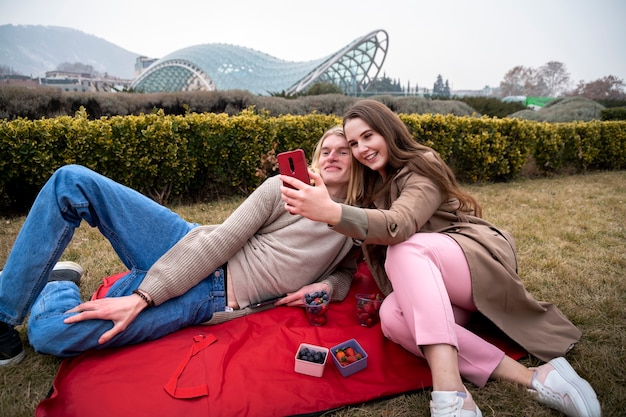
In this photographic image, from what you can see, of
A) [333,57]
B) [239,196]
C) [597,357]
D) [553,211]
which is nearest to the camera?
[597,357]

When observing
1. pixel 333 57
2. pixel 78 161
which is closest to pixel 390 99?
pixel 78 161

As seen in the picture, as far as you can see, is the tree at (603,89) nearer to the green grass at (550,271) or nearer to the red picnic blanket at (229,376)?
the green grass at (550,271)

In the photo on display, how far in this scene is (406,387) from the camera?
1967 mm

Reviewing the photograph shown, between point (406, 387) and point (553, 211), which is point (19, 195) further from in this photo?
point (553, 211)

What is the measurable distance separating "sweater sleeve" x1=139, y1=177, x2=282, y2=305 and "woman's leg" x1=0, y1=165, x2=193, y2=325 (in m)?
0.27

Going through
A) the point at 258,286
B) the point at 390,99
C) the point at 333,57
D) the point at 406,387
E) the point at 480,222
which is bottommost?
the point at 406,387

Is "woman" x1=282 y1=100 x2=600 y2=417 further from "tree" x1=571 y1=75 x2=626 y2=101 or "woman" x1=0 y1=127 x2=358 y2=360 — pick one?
"tree" x1=571 y1=75 x2=626 y2=101

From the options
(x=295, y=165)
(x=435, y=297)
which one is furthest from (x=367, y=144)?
(x=435, y=297)

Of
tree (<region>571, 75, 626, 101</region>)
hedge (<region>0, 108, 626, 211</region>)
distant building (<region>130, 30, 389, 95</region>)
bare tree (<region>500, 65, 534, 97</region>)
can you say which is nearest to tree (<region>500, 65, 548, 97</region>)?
bare tree (<region>500, 65, 534, 97</region>)

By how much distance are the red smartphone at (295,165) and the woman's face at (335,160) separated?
0.72 meters

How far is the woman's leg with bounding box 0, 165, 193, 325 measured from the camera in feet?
6.14

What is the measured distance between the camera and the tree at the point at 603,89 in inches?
1633

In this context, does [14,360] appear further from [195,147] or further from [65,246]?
[195,147]

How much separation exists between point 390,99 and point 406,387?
16904 mm
